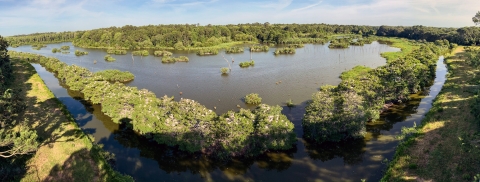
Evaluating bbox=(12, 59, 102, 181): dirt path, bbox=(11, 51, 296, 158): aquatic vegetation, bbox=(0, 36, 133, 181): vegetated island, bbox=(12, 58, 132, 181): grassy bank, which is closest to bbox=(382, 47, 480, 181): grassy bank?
bbox=(11, 51, 296, 158): aquatic vegetation

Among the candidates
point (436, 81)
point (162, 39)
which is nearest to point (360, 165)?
point (436, 81)

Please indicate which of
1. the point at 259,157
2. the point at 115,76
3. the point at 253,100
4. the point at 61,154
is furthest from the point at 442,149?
A: the point at 115,76

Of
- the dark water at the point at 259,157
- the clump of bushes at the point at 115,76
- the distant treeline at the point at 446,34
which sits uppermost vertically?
the distant treeline at the point at 446,34

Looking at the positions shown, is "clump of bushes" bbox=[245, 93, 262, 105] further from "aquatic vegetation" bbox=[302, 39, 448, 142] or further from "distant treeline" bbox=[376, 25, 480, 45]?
"distant treeline" bbox=[376, 25, 480, 45]

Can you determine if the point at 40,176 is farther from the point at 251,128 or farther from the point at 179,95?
the point at 179,95

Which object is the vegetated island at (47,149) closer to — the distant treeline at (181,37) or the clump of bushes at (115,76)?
the clump of bushes at (115,76)

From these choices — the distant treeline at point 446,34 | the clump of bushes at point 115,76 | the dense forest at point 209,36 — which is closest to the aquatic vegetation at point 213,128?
the clump of bushes at point 115,76
